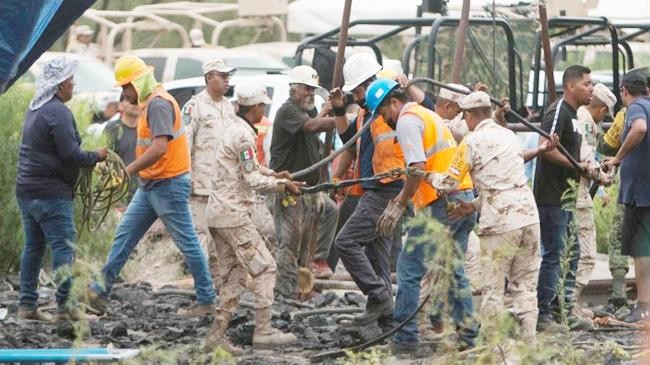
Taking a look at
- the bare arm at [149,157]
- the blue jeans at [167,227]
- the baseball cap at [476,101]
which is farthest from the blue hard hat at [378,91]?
the blue jeans at [167,227]

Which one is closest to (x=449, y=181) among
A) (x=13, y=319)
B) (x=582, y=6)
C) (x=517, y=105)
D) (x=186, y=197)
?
(x=186, y=197)

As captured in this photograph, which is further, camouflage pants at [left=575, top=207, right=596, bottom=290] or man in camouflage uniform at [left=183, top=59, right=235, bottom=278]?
man in camouflage uniform at [left=183, top=59, right=235, bottom=278]

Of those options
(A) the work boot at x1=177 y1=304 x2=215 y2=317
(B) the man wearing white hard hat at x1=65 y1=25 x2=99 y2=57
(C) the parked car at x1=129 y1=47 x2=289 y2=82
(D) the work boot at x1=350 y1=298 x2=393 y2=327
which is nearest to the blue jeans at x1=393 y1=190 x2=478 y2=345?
(D) the work boot at x1=350 y1=298 x2=393 y2=327

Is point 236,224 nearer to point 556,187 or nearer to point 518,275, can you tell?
point 518,275

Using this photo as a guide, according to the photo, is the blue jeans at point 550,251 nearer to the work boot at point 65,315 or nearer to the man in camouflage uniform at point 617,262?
the man in camouflage uniform at point 617,262

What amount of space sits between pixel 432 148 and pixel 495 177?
0.64 metres

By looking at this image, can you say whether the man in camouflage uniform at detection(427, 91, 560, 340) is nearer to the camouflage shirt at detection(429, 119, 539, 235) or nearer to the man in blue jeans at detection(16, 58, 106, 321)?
the camouflage shirt at detection(429, 119, 539, 235)

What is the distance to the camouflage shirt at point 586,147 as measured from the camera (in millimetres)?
13711

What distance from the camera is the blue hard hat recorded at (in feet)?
39.4

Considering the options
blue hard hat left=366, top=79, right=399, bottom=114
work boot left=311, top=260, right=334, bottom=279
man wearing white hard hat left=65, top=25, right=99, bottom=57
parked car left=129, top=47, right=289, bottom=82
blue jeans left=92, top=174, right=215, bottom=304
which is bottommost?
man wearing white hard hat left=65, top=25, right=99, bottom=57

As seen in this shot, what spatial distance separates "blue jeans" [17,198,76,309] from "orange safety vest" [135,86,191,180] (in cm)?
70

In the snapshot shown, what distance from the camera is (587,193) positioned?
14031 mm

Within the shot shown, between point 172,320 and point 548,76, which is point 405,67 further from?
point 172,320

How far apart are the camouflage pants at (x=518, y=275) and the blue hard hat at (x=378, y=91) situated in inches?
46.5
